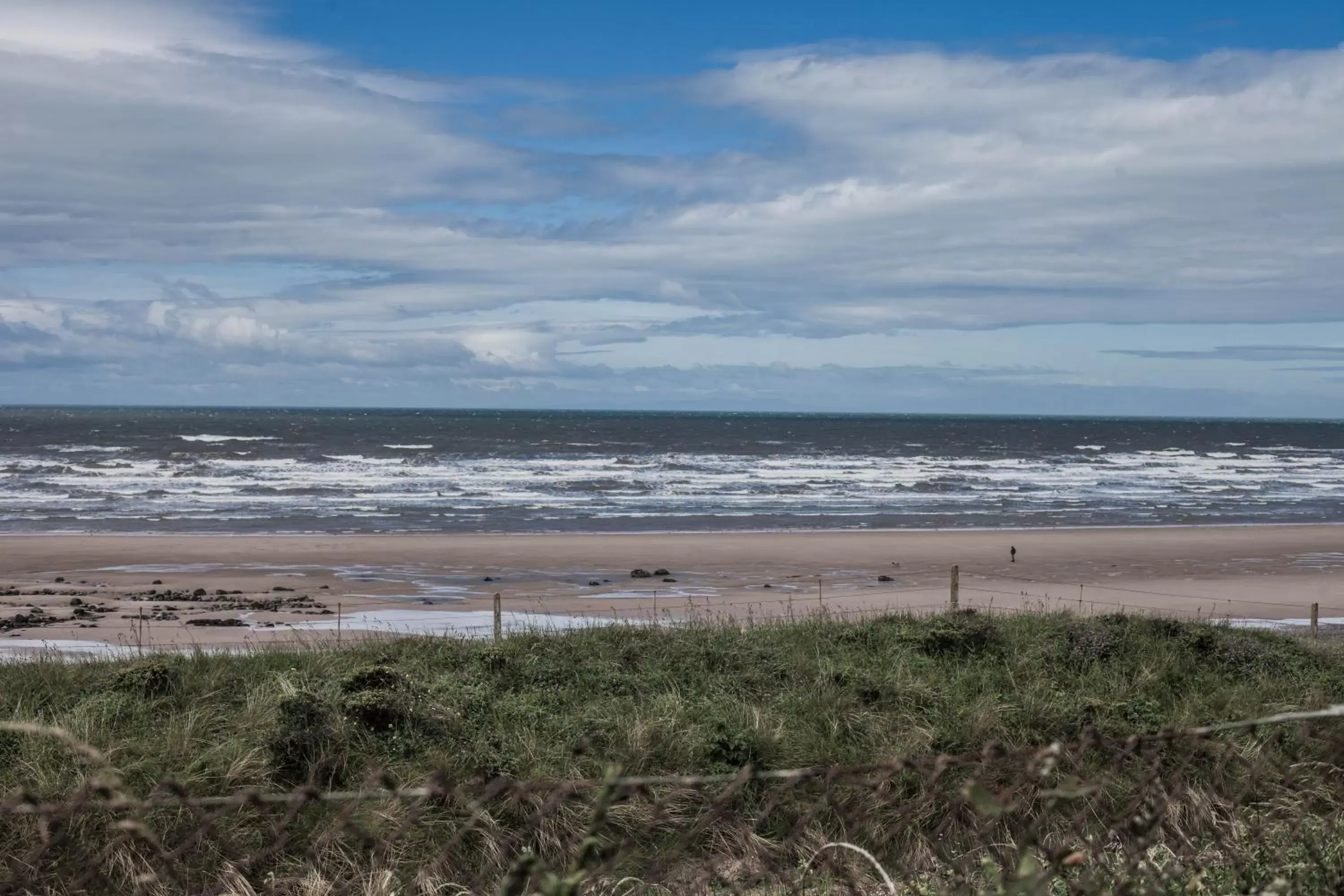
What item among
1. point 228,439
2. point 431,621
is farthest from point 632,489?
point 228,439

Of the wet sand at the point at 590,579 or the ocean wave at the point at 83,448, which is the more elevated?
the ocean wave at the point at 83,448

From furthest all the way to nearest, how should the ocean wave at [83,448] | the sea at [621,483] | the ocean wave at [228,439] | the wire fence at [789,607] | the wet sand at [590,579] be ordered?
the ocean wave at [228,439] → the ocean wave at [83,448] → the sea at [621,483] → the wet sand at [590,579] → the wire fence at [789,607]

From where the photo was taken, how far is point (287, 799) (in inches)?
103

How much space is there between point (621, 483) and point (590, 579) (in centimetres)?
2680

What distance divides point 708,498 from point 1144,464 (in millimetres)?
37168

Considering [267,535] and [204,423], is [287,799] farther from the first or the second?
[204,423]

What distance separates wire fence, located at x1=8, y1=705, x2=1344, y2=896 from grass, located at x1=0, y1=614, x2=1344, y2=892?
11.9 inches

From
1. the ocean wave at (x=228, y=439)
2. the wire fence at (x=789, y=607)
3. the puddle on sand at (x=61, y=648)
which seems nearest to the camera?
the puddle on sand at (x=61, y=648)

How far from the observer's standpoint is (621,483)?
2021 inches

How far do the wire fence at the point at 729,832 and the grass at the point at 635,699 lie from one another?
0.99 ft

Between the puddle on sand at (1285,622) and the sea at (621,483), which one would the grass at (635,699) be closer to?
the puddle on sand at (1285,622)

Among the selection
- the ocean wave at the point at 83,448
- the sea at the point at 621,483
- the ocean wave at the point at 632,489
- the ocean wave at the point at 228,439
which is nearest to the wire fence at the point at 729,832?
the sea at the point at 621,483

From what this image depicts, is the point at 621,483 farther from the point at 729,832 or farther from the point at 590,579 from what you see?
the point at 729,832

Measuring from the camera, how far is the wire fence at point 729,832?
5.16 m
